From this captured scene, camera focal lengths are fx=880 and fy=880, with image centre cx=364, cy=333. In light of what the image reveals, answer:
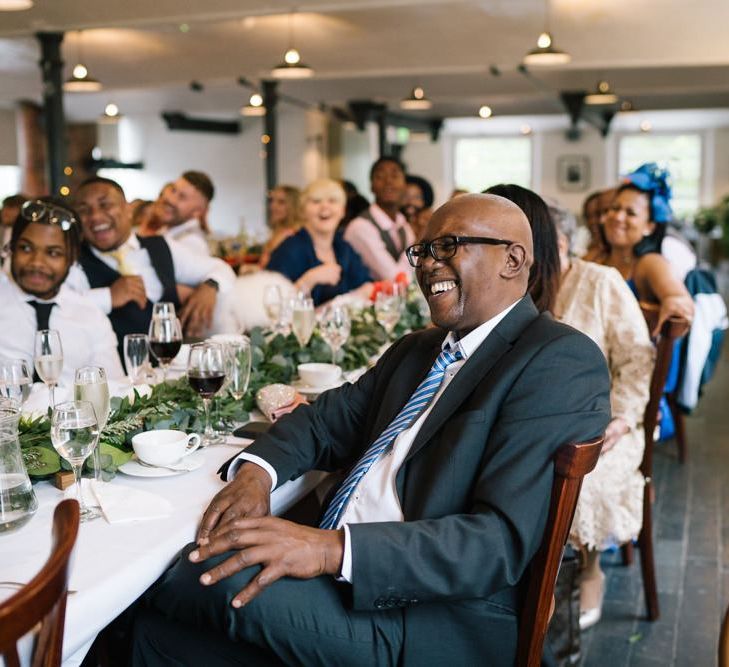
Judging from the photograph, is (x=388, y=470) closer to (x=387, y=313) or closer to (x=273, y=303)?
(x=387, y=313)

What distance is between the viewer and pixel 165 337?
2.64 meters

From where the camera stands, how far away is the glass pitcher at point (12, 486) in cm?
155

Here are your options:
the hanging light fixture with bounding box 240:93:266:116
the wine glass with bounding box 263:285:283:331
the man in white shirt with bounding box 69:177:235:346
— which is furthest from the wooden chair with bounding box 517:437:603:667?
the hanging light fixture with bounding box 240:93:266:116

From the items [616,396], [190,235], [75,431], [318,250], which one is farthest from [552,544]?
[190,235]

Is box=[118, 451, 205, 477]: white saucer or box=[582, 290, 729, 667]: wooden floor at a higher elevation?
box=[118, 451, 205, 477]: white saucer

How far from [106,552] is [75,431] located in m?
0.24

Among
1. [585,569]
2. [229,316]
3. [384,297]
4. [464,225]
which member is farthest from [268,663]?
[229,316]

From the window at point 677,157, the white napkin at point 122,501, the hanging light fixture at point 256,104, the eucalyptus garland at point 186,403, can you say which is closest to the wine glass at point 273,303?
the eucalyptus garland at point 186,403

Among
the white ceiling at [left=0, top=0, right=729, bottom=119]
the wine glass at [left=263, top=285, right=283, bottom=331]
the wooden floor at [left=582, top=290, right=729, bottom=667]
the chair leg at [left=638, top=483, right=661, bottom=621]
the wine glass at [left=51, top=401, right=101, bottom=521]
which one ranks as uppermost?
the white ceiling at [left=0, top=0, right=729, bottom=119]

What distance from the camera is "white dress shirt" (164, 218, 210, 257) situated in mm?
5695

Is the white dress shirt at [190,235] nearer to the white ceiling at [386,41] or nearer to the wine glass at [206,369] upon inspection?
the white ceiling at [386,41]

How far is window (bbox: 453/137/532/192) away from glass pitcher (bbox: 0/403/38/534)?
861 inches

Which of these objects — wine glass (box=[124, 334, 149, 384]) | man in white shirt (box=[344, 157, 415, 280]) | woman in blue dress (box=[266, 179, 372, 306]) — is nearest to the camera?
wine glass (box=[124, 334, 149, 384])

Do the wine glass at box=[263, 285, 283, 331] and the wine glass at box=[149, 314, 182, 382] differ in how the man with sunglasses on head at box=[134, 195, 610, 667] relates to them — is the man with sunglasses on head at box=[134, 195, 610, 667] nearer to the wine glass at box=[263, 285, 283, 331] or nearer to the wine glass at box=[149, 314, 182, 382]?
the wine glass at box=[149, 314, 182, 382]
